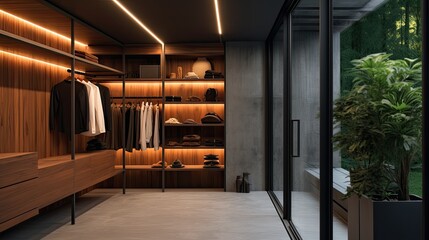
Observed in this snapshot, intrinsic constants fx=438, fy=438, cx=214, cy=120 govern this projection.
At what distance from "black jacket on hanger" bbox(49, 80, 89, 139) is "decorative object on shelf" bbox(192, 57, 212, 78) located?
2.26 metres

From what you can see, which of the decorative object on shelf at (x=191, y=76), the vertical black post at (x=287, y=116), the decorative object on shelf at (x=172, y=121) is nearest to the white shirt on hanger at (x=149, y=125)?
the decorative object on shelf at (x=172, y=121)

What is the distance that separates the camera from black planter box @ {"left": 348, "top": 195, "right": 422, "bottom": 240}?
1.72m

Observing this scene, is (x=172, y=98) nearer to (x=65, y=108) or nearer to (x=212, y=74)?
(x=212, y=74)

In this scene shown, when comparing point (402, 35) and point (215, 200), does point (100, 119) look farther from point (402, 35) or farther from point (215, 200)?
point (402, 35)

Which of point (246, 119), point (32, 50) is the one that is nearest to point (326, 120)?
point (32, 50)

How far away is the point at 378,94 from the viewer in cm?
200

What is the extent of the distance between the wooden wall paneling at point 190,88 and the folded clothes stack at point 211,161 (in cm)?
101

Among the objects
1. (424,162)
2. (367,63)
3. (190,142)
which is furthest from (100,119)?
(424,162)

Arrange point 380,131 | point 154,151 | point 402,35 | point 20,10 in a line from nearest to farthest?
point 402,35
point 380,131
point 20,10
point 154,151

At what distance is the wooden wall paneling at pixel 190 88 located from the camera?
7536 millimetres

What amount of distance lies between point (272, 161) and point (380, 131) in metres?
4.78

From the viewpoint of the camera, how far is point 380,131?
2.03 metres

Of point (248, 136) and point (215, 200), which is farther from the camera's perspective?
point (248, 136)

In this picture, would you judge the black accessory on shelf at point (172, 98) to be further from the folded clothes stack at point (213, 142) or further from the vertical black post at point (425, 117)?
the vertical black post at point (425, 117)
